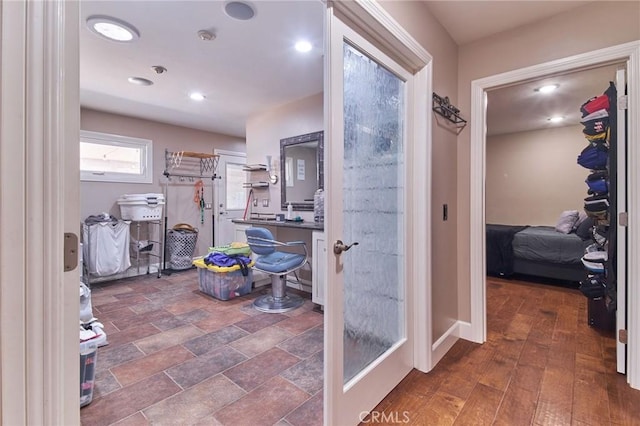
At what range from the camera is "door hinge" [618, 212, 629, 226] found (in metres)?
1.84

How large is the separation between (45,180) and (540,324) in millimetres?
3494

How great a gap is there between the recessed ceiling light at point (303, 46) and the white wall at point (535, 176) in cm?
479

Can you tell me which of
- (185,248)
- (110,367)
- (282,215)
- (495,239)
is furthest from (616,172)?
(185,248)

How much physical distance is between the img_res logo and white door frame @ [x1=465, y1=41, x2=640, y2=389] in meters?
1.15

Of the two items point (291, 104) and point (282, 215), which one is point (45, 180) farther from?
point (291, 104)

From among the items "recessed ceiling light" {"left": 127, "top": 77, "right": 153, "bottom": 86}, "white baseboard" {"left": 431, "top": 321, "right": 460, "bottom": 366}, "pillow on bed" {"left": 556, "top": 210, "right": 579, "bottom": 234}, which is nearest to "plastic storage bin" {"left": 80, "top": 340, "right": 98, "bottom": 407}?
"white baseboard" {"left": 431, "top": 321, "right": 460, "bottom": 366}

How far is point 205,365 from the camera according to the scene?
6.89 feet

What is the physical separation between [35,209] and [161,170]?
4807 mm

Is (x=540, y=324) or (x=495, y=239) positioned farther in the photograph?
(x=495, y=239)

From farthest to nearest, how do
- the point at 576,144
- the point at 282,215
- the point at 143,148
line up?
the point at 576,144 → the point at 143,148 → the point at 282,215

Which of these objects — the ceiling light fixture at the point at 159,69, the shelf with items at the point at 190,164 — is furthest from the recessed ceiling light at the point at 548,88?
the shelf with items at the point at 190,164

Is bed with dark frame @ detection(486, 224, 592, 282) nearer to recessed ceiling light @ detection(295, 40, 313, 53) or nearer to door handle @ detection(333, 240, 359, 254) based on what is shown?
recessed ceiling light @ detection(295, 40, 313, 53)

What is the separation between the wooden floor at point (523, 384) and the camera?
1.59 m

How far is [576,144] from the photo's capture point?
510 centimetres
